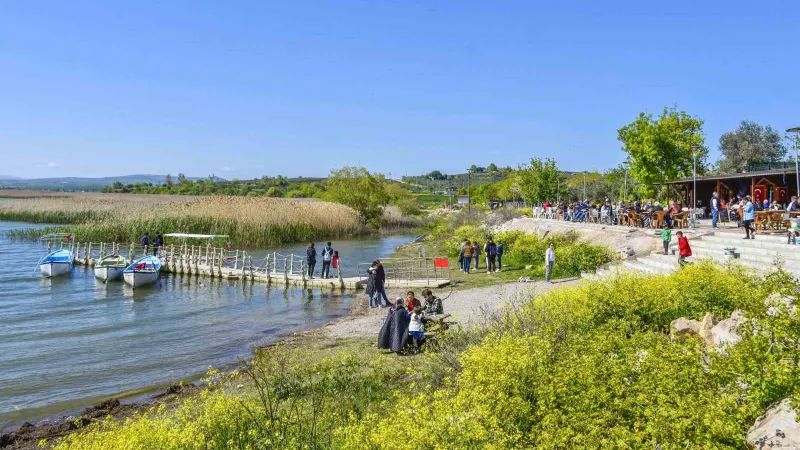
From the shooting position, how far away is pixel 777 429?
16.9 ft

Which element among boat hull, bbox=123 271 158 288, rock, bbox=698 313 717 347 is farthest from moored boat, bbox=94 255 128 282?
rock, bbox=698 313 717 347

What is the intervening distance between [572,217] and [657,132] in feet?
22.8

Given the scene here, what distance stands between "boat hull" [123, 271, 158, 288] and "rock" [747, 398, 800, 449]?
26.8 m

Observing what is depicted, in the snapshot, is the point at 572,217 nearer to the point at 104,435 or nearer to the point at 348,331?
the point at 348,331

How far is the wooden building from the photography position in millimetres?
28391

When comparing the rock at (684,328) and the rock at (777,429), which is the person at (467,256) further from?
the rock at (777,429)

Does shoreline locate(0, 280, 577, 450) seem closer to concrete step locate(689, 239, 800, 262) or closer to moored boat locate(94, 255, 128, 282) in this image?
concrete step locate(689, 239, 800, 262)

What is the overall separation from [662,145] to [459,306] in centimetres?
2193

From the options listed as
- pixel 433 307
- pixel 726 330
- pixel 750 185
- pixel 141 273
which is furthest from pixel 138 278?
pixel 750 185

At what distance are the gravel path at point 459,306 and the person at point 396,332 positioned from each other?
2067mm

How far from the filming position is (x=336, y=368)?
10.0 meters

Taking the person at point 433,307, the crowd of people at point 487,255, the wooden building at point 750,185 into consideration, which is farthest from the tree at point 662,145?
the person at point 433,307

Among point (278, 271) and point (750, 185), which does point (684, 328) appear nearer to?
point (278, 271)

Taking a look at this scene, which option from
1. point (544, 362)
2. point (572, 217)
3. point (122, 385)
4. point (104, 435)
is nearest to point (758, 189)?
point (572, 217)
